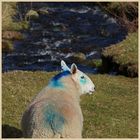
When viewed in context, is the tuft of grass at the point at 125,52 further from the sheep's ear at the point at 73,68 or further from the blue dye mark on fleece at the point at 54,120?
the blue dye mark on fleece at the point at 54,120

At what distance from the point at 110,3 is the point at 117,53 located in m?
14.7

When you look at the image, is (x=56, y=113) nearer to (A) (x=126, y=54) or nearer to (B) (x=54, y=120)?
(B) (x=54, y=120)

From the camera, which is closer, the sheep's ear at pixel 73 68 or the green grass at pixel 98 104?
the sheep's ear at pixel 73 68

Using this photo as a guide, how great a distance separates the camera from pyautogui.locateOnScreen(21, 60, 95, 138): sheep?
793cm

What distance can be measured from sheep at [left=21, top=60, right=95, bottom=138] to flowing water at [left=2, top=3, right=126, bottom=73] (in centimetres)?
1615

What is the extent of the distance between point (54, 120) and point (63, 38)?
80.0 feet

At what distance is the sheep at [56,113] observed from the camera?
26.0 feet

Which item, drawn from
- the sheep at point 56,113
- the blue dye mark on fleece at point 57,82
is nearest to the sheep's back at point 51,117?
the sheep at point 56,113

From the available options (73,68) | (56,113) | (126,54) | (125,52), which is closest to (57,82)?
(73,68)

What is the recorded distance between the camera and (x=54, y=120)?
7926 millimetres

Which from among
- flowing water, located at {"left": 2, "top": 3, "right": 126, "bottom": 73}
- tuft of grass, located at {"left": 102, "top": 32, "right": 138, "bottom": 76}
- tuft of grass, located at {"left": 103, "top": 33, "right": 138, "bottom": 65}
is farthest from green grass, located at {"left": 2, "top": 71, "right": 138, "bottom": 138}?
flowing water, located at {"left": 2, "top": 3, "right": 126, "bottom": 73}

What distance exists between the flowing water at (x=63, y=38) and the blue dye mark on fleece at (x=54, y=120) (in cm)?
1709

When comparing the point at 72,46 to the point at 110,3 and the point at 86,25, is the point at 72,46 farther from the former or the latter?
the point at 110,3

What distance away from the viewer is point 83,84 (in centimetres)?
931
